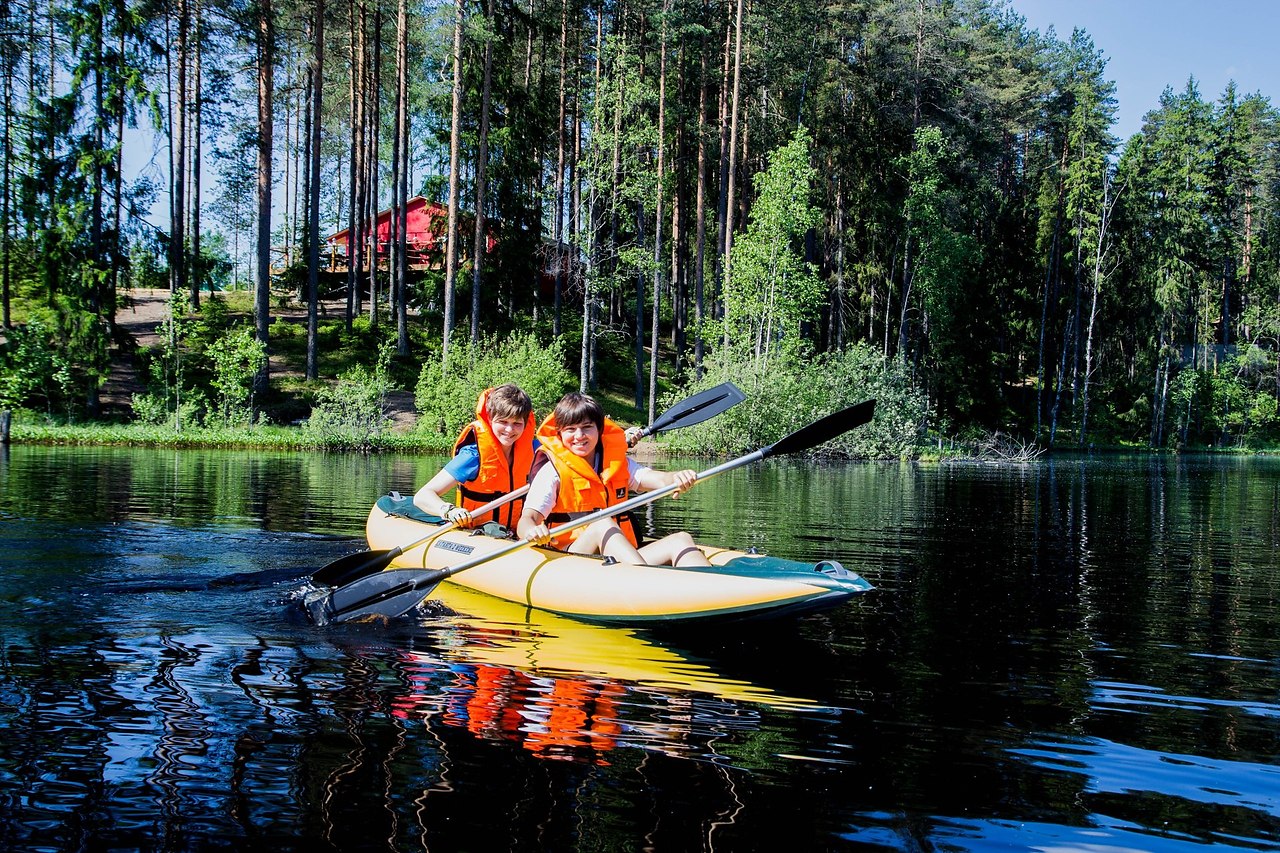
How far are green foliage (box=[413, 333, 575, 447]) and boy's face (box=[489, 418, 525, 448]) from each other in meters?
15.3

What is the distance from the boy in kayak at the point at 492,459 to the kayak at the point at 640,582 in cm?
36

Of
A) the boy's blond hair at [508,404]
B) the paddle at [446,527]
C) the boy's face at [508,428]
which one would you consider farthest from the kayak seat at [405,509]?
the boy's blond hair at [508,404]

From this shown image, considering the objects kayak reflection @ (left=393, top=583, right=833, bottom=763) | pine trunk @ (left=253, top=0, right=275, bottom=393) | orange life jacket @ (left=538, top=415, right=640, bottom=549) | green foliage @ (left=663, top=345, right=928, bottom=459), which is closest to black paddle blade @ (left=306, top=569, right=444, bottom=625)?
kayak reflection @ (left=393, top=583, right=833, bottom=763)

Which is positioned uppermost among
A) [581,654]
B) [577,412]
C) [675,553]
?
[577,412]

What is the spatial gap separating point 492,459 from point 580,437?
1.55 meters

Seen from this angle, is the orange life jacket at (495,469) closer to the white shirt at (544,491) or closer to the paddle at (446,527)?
the paddle at (446,527)

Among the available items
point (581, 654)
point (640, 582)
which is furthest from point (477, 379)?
point (581, 654)

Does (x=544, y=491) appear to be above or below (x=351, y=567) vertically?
above

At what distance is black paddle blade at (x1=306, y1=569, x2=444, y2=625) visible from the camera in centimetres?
638

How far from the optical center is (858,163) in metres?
35.7

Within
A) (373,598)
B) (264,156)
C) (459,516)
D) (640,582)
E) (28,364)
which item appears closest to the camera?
(640,582)

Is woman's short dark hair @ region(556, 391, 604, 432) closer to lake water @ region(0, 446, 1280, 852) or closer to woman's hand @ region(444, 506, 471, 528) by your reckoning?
woman's hand @ region(444, 506, 471, 528)

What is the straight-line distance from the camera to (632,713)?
14.8 ft

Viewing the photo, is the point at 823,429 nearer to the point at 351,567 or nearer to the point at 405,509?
the point at 351,567
